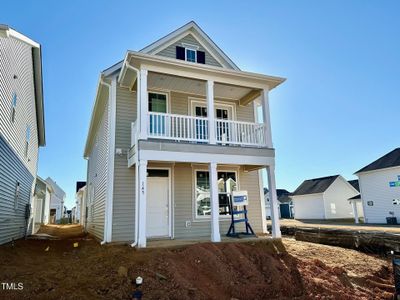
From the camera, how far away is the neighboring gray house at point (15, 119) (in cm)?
848

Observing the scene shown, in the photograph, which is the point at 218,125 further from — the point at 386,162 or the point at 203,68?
the point at 386,162

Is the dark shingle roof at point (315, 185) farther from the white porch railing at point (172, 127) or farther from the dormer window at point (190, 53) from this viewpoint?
the white porch railing at point (172, 127)

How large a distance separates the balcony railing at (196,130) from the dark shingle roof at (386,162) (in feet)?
52.2

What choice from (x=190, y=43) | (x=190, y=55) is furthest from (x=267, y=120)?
(x=190, y=43)

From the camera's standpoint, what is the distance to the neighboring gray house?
27.8 feet

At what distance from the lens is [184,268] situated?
20.4 feet

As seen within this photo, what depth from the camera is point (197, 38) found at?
37.7 ft

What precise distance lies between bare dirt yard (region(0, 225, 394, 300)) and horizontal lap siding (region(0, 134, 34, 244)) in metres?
1.94

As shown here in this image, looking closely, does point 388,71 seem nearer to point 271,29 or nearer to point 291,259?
point 271,29

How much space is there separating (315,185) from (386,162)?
496 inches

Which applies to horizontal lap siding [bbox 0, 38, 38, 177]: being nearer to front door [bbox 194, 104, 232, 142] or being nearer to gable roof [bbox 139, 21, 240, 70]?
gable roof [bbox 139, 21, 240, 70]

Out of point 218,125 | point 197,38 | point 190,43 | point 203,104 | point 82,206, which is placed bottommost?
point 82,206

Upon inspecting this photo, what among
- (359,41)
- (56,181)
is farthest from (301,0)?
(56,181)

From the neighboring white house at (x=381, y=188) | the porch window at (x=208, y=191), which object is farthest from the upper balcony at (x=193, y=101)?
the neighboring white house at (x=381, y=188)
